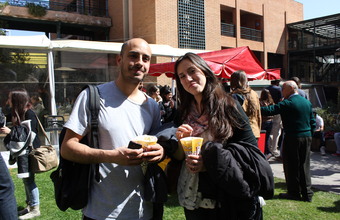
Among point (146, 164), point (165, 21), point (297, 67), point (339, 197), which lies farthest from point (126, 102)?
point (297, 67)

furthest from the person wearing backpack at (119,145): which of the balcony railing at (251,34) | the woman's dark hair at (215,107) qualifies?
the balcony railing at (251,34)

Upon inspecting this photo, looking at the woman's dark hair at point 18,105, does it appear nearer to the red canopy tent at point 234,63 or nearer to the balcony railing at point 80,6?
the red canopy tent at point 234,63

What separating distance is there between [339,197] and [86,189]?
4894 mm

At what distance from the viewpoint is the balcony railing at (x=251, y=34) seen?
79.0ft

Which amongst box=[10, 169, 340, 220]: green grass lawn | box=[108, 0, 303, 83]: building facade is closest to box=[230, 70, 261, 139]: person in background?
box=[10, 169, 340, 220]: green grass lawn

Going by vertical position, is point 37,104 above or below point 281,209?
above

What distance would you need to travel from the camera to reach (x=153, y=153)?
1.71m

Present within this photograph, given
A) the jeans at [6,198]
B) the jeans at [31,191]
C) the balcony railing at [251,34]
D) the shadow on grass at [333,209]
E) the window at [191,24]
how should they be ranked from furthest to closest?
1. the balcony railing at [251,34]
2. the window at [191,24]
3. the shadow on grass at [333,209]
4. the jeans at [31,191]
5. the jeans at [6,198]

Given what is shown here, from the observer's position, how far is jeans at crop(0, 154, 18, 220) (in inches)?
97.1

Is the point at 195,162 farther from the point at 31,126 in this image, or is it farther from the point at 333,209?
the point at 333,209

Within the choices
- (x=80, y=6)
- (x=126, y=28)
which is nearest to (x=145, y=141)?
(x=126, y=28)

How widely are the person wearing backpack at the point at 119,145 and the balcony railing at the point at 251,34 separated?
23809mm

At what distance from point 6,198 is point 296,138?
13.8 feet

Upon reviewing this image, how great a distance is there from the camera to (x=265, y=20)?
2458 centimetres
